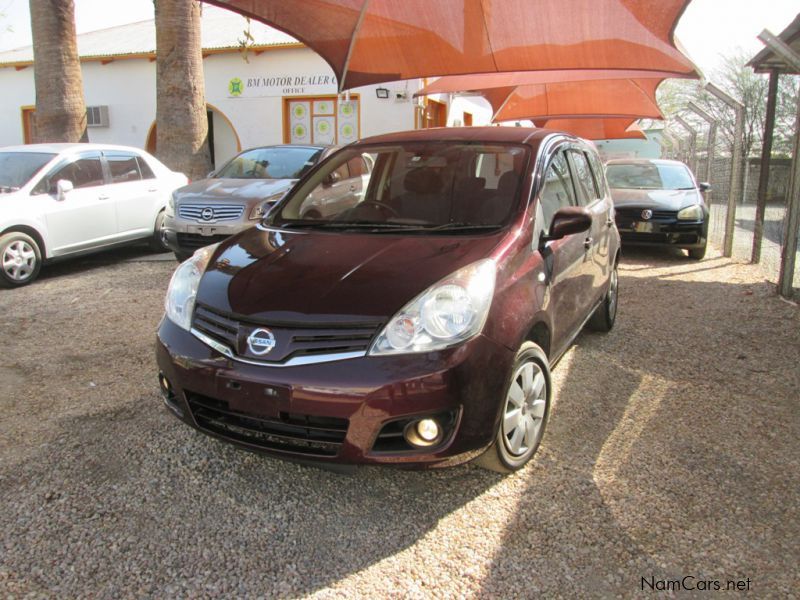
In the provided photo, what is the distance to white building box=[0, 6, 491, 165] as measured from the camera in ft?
53.0

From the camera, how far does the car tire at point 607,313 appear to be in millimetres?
5309

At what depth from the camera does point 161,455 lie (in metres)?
3.34

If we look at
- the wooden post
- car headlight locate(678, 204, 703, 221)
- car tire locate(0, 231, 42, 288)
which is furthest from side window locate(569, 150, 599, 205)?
car tire locate(0, 231, 42, 288)

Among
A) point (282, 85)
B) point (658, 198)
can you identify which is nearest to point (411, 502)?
point (658, 198)

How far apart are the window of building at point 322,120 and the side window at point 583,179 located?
1211cm

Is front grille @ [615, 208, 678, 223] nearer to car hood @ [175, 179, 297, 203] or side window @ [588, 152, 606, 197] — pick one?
side window @ [588, 152, 606, 197]

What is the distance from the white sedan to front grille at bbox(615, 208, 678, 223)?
22.1ft

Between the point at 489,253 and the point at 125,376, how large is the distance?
2892 mm

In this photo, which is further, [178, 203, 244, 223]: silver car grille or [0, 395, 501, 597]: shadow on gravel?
[178, 203, 244, 223]: silver car grille

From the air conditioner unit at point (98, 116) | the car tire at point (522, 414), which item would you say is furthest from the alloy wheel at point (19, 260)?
the air conditioner unit at point (98, 116)

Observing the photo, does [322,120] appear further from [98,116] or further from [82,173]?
[82,173]

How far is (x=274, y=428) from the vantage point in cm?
272

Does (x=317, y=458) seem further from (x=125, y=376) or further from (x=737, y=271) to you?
(x=737, y=271)

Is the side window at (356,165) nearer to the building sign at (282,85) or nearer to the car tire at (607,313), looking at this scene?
the car tire at (607,313)
